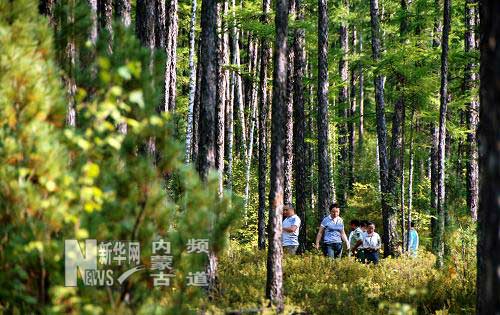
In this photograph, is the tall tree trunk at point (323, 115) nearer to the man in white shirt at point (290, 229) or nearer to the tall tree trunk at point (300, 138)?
the tall tree trunk at point (300, 138)

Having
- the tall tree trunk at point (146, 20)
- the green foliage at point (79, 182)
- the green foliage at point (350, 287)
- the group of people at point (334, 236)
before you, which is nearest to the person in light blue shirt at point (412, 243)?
the group of people at point (334, 236)

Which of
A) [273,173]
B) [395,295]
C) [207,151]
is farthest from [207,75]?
[395,295]

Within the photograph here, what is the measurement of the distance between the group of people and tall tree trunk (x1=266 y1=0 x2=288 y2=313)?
4091 millimetres

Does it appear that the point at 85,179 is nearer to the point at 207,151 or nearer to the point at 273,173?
the point at 273,173

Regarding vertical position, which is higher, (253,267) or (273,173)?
(273,173)

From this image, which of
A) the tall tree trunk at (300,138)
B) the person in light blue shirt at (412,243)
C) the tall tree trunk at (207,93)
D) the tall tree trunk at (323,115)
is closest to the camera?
the tall tree trunk at (207,93)

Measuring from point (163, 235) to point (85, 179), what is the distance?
0.92m

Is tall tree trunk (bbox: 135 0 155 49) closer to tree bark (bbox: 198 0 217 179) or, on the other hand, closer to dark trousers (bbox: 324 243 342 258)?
tree bark (bbox: 198 0 217 179)

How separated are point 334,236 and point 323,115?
4.36 metres

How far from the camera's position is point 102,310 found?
3678 mm

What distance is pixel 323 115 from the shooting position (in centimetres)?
1541

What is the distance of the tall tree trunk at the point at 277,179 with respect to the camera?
7.96 m

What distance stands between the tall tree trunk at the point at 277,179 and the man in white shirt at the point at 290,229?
401cm

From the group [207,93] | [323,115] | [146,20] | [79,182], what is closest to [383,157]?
[323,115]
